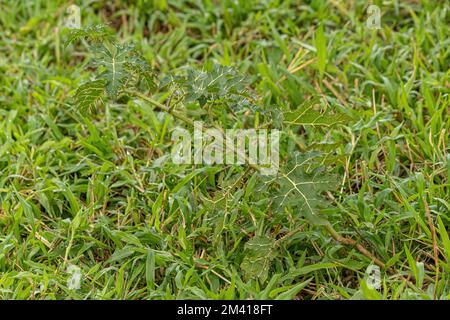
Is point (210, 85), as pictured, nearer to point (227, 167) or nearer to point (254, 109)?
point (254, 109)

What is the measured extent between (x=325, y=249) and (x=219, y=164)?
0.65 meters

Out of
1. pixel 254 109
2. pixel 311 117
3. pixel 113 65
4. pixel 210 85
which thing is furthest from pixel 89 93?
pixel 311 117

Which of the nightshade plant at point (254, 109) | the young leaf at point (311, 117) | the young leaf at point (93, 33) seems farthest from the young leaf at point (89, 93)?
the young leaf at point (311, 117)

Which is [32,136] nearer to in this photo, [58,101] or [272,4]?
[58,101]

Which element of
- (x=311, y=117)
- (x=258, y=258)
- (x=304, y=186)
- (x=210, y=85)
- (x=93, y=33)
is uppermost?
(x=93, y=33)

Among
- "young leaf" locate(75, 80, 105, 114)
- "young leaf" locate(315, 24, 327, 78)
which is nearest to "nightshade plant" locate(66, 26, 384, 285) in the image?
"young leaf" locate(75, 80, 105, 114)

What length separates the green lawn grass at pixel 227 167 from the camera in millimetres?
2732

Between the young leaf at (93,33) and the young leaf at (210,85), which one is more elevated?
A: the young leaf at (93,33)

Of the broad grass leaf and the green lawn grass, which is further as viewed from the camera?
the green lawn grass

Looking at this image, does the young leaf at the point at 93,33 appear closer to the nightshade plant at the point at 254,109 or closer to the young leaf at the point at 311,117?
the nightshade plant at the point at 254,109

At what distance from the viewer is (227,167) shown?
3225mm

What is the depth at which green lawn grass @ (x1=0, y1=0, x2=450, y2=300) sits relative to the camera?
2.73 m

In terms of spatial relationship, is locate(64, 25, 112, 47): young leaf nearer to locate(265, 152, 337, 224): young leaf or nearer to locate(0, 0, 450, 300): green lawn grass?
locate(0, 0, 450, 300): green lawn grass

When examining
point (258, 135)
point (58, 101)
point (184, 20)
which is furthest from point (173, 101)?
point (184, 20)
